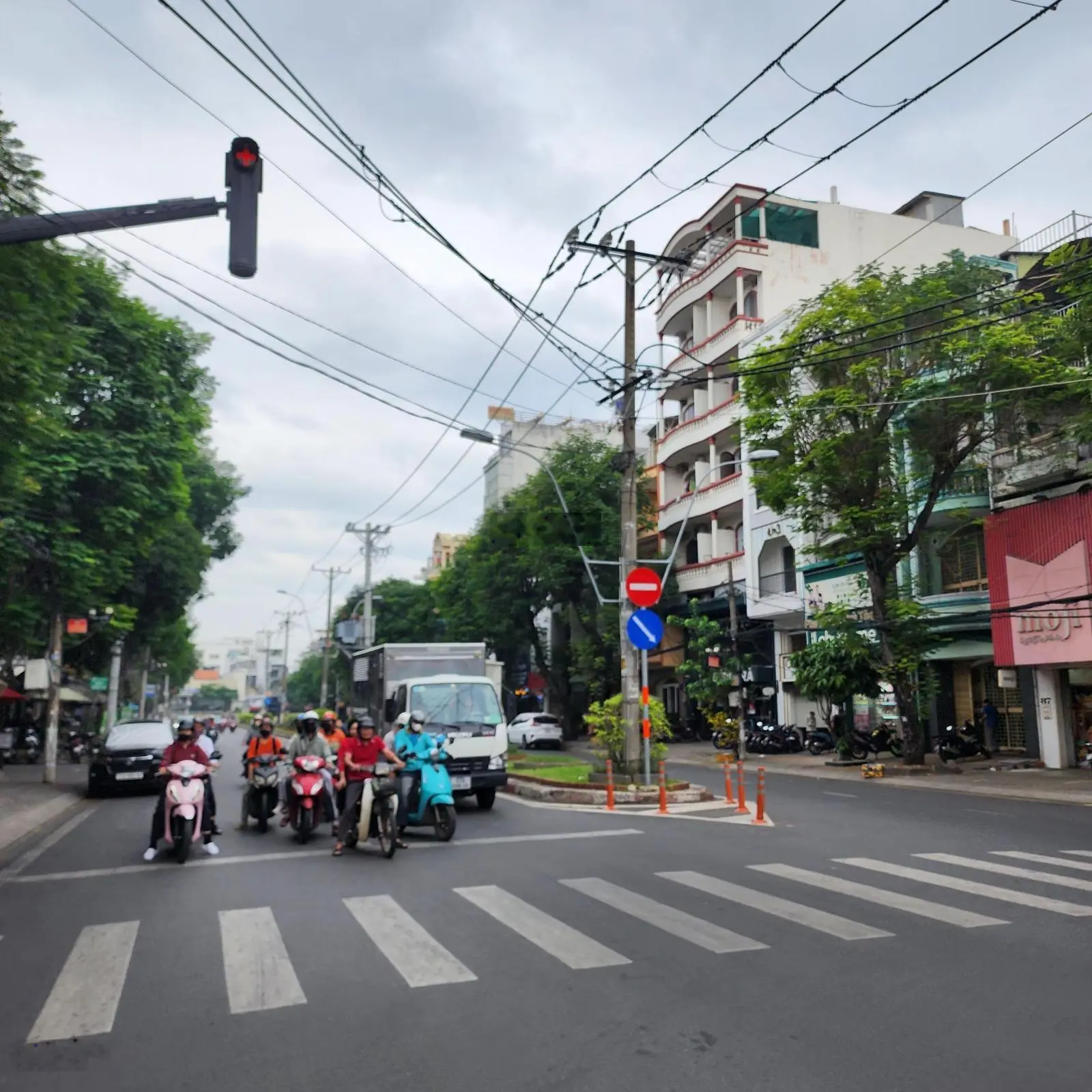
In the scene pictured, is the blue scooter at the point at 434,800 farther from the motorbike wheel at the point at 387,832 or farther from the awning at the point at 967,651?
the awning at the point at 967,651

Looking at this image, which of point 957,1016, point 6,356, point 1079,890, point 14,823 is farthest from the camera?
point 14,823

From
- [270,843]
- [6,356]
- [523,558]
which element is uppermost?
[523,558]

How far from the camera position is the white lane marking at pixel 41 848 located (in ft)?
35.5

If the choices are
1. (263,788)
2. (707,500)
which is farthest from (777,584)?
(263,788)

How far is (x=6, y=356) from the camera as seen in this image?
10.0 metres

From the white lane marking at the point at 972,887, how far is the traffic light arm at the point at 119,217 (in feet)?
28.0

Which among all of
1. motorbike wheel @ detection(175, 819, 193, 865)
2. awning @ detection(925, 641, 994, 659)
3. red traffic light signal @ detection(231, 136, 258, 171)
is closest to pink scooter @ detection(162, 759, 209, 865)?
motorbike wheel @ detection(175, 819, 193, 865)

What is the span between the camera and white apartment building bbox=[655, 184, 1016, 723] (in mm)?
38500

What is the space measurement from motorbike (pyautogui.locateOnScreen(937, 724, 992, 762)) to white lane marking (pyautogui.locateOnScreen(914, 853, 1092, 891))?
17154 millimetres

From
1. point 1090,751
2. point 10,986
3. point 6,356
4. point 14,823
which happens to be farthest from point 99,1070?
point 1090,751

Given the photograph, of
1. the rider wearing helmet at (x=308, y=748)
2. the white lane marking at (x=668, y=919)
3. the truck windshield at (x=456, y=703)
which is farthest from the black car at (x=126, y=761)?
the white lane marking at (x=668, y=919)

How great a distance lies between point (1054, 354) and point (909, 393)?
3.19m

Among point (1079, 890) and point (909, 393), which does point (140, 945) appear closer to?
point (1079, 890)

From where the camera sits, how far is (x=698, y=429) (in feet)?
142
